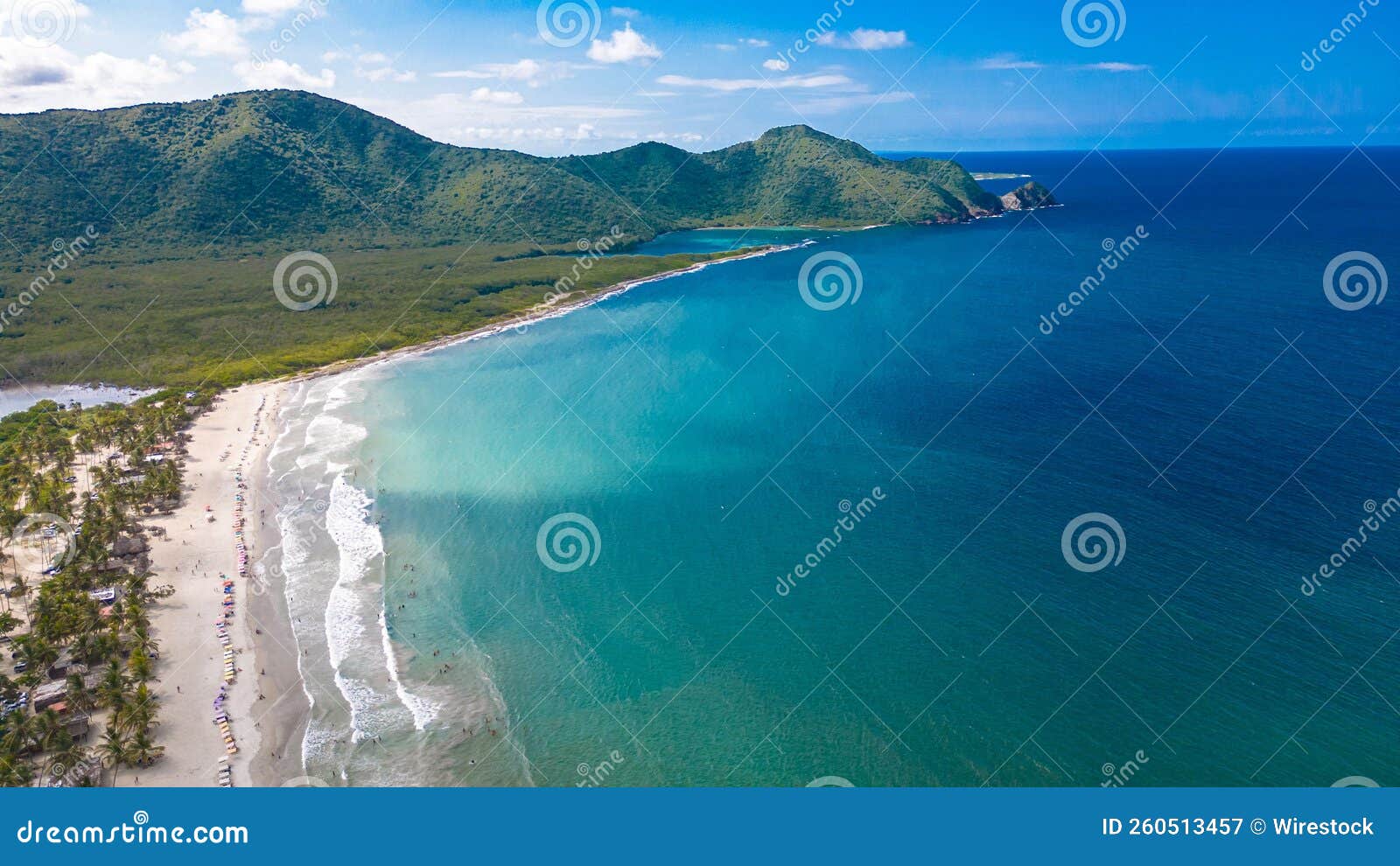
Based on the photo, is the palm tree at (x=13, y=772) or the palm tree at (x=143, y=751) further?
the palm tree at (x=143, y=751)

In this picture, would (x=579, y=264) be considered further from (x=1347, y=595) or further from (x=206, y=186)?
(x=1347, y=595)

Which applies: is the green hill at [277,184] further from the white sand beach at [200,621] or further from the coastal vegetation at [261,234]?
the white sand beach at [200,621]

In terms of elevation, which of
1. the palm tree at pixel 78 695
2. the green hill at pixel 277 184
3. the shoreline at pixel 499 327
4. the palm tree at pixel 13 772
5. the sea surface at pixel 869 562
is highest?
the green hill at pixel 277 184

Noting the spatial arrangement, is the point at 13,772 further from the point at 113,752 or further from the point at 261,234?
the point at 261,234

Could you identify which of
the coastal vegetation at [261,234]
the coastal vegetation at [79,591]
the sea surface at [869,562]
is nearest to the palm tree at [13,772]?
the coastal vegetation at [79,591]

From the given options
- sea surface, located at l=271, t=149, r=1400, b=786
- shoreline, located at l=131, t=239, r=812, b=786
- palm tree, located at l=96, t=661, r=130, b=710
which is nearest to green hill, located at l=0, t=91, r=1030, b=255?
sea surface, located at l=271, t=149, r=1400, b=786

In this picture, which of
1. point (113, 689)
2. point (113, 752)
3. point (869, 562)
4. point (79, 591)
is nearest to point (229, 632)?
point (113, 689)
